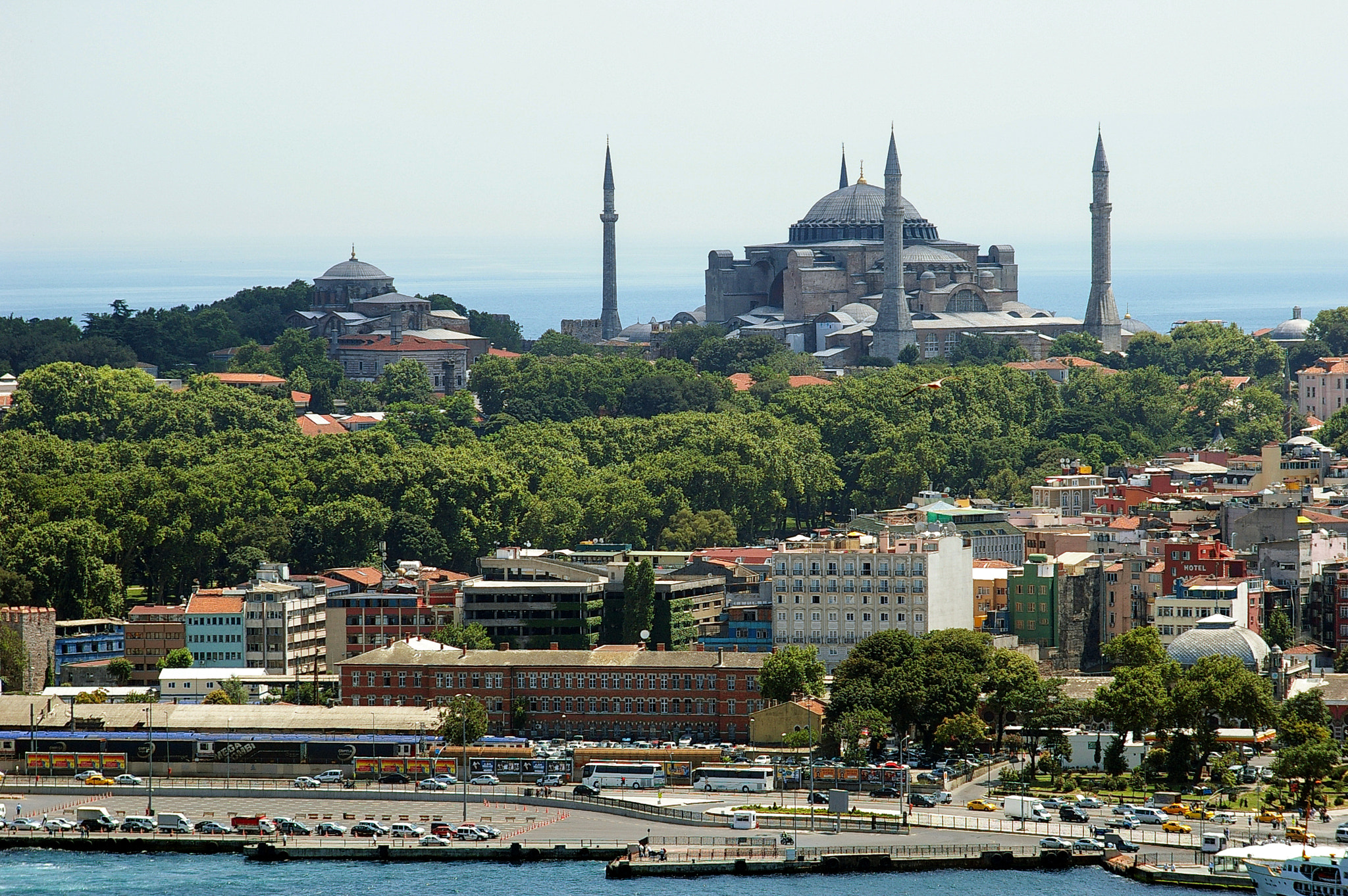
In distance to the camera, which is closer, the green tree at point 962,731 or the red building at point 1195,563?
the green tree at point 962,731

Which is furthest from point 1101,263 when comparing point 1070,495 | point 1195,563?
point 1195,563

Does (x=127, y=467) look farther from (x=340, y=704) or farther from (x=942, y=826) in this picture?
(x=942, y=826)

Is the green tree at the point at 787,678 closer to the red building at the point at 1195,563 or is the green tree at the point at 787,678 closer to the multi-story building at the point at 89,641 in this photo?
the red building at the point at 1195,563

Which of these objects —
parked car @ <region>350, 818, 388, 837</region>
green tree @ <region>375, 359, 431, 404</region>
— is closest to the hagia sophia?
green tree @ <region>375, 359, 431, 404</region>

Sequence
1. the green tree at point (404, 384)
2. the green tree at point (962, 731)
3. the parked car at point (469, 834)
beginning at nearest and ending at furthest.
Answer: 1. the parked car at point (469, 834)
2. the green tree at point (962, 731)
3. the green tree at point (404, 384)

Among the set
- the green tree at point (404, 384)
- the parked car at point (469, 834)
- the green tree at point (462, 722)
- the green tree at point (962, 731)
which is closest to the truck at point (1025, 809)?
the green tree at point (962, 731)

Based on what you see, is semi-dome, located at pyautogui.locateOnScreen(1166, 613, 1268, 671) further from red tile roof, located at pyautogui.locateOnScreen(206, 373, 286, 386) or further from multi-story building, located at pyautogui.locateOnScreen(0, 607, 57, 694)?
red tile roof, located at pyautogui.locateOnScreen(206, 373, 286, 386)

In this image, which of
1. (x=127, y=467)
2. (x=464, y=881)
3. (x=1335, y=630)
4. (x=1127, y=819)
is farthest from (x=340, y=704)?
(x=127, y=467)
